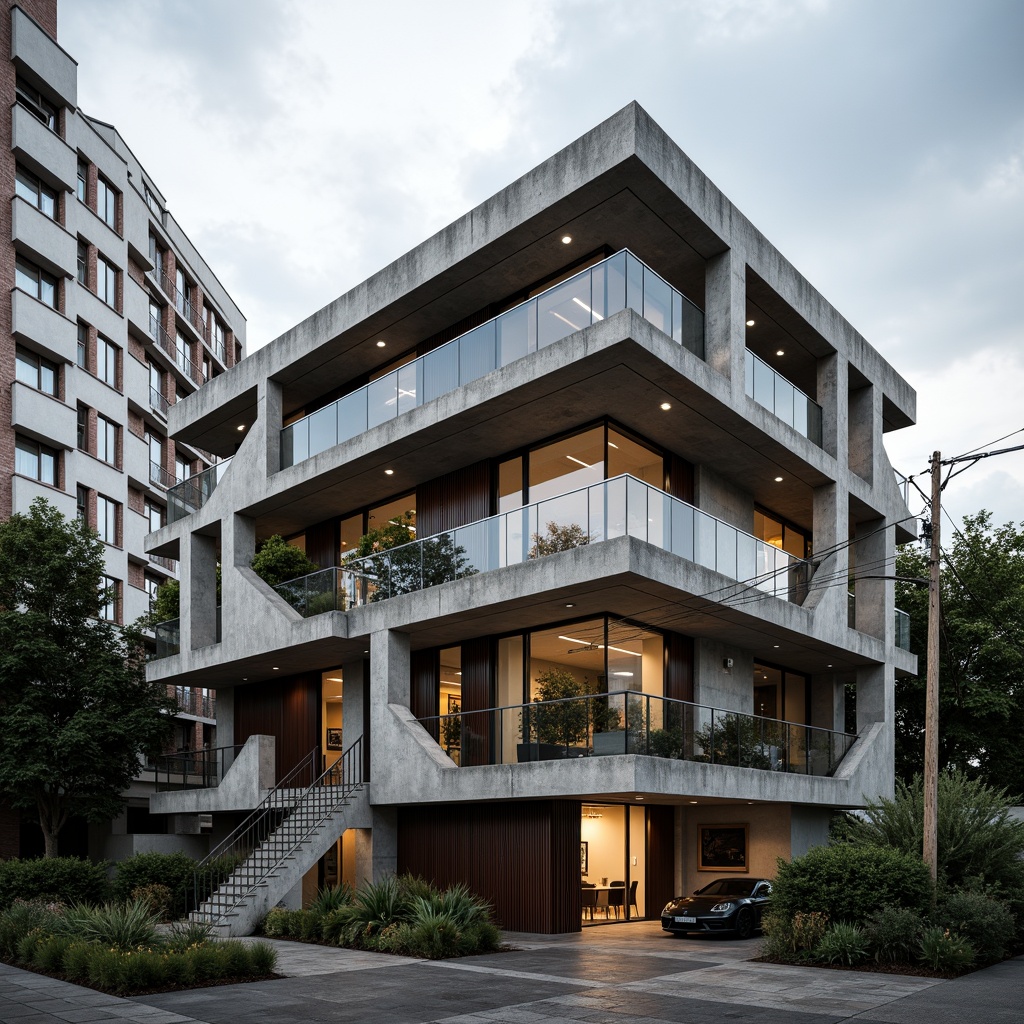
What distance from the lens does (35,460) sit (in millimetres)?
38625

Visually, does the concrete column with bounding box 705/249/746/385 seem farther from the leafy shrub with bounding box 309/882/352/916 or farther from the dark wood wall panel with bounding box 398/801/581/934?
the leafy shrub with bounding box 309/882/352/916

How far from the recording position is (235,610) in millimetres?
28609

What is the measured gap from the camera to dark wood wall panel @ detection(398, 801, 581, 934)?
21.2 m

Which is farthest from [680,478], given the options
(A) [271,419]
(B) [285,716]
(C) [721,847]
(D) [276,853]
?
(B) [285,716]

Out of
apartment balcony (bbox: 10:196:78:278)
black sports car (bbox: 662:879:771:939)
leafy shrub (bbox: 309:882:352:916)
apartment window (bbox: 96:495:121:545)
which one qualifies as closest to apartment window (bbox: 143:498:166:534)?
apartment window (bbox: 96:495:121:545)

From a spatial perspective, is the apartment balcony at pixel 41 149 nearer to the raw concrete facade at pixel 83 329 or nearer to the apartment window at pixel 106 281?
the raw concrete facade at pixel 83 329

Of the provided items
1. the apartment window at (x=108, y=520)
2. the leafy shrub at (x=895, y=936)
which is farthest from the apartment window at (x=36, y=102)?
the leafy shrub at (x=895, y=936)

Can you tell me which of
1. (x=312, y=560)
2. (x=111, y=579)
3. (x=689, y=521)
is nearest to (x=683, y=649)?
(x=689, y=521)

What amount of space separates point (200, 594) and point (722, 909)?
57.7 feet

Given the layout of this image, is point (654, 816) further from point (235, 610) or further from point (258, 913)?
point (235, 610)

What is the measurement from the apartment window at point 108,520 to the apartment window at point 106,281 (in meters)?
8.48

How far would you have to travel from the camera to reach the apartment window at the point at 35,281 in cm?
3866

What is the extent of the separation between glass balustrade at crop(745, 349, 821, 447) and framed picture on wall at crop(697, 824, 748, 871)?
32.6 feet

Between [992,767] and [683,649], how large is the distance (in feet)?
64.7
